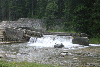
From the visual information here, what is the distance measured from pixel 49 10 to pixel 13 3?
35.4 ft

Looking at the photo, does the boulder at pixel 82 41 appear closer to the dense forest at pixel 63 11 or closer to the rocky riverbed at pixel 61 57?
the dense forest at pixel 63 11

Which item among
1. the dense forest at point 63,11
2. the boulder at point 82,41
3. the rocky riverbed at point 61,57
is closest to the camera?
the rocky riverbed at point 61,57

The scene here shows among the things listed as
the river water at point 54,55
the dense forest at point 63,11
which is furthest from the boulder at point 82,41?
the dense forest at point 63,11

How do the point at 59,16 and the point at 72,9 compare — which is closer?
the point at 72,9

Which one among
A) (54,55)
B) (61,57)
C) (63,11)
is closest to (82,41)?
(54,55)

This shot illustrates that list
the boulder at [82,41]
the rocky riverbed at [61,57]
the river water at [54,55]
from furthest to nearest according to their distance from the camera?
the boulder at [82,41] → the river water at [54,55] → the rocky riverbed at [61,57]

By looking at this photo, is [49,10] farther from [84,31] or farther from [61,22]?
[84,31]

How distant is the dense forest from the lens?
16.5 metres

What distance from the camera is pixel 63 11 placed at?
28641mm

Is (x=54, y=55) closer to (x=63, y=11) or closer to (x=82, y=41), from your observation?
(x=82, y=41)

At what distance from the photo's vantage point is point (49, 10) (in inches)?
1146

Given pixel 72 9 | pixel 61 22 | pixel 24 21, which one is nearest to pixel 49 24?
pixel 61 22

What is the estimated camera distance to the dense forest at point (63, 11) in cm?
1645

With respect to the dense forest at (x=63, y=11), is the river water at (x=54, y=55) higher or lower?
lower
